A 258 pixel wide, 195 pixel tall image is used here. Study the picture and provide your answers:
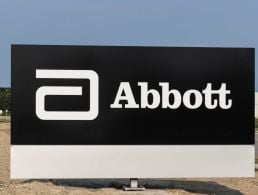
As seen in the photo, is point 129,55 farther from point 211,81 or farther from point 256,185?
point 256,185

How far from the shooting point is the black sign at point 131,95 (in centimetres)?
1059

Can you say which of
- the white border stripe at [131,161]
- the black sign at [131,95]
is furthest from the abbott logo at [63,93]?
the white border stripe at [131,161]

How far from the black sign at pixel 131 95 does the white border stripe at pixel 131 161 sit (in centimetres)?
13

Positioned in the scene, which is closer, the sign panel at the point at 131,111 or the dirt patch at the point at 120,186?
the sign panel at the point at 131,111

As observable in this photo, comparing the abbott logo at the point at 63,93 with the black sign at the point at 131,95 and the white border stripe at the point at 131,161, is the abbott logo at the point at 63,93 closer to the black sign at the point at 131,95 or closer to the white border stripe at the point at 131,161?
the black sign at the point at 131,95

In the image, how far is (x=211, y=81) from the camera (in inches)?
433

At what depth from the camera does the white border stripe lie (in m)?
10.6

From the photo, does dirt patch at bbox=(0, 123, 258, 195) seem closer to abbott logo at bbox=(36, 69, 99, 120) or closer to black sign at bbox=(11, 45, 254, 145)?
black sign at bbox=(11, 45, 254, 145)

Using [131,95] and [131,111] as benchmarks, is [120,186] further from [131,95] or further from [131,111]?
[131,95]

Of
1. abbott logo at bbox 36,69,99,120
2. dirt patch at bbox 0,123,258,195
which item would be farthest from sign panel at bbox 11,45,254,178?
dirt patch at bbox 0,123,258,195

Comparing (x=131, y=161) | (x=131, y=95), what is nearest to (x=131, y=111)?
(x=131, y=95)

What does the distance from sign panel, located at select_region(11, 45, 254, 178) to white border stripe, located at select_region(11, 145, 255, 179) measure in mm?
18

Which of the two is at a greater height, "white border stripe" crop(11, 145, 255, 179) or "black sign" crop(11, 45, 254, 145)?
"black sign" crop(11, 45, 254, 145)

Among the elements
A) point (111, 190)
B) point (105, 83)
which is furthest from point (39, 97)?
point (111, 190)
